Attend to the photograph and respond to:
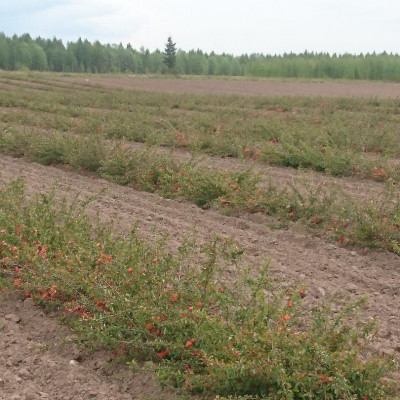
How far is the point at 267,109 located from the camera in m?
23.5

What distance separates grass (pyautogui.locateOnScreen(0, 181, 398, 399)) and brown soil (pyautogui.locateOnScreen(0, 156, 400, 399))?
0.29 meters

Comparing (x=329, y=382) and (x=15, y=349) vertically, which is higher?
(x=329, y=382)

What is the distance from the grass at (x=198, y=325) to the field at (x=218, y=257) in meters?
0.01

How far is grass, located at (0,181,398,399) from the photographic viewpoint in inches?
150

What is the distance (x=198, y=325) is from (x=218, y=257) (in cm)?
227

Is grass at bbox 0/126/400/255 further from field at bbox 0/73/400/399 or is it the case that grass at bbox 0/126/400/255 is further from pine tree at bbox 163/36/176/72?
pine tree at bbox 163/36/176/72

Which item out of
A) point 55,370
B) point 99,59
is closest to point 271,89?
point 55,370

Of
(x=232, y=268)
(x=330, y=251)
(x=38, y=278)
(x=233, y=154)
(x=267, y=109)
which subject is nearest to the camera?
(x=38, y=278)

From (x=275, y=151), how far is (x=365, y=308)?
6014mm

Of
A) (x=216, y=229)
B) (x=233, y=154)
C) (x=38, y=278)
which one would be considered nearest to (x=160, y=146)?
(x=233, y=154)

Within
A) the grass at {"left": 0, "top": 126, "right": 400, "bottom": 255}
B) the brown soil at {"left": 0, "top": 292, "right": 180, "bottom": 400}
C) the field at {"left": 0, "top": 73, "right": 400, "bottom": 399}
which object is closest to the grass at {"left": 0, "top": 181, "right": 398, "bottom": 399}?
the field at {"left": 0, "top": 73, "right": 400, "bottom": 399}

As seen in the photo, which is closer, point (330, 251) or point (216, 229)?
point (330, 251)

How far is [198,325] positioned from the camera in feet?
13.9

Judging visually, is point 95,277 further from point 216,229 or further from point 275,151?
point 275,151
